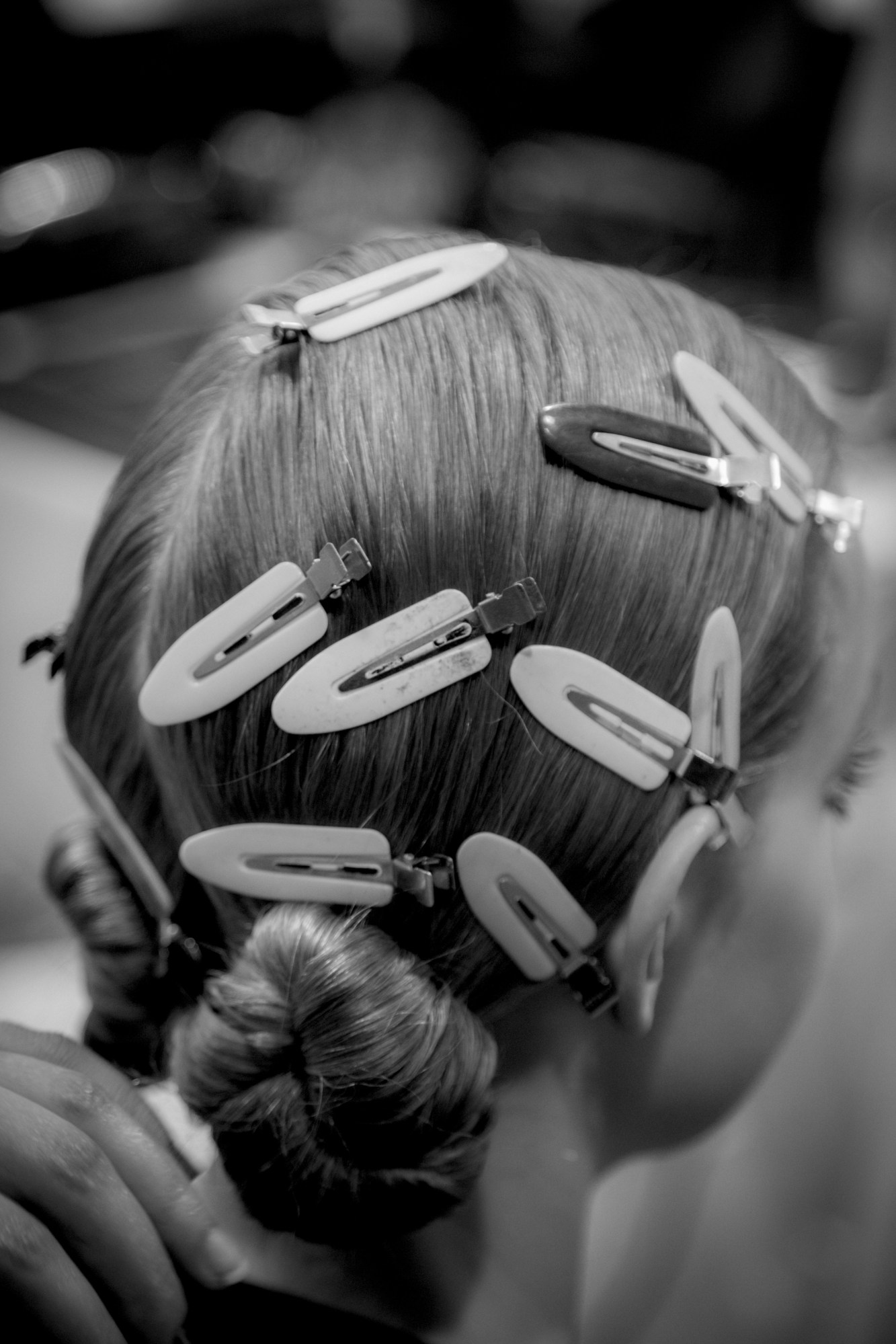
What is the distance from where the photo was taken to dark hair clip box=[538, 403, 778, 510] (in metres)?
0.54

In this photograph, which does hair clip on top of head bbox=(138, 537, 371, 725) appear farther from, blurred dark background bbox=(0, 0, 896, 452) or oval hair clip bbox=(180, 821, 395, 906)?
blurred dark background bbox=(0, 0, 896, 452)

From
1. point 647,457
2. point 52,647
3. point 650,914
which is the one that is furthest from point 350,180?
point 650,914

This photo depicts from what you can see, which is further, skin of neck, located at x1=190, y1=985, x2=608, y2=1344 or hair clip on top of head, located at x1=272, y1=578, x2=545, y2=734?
skin of neck, located at x1=190, y1=985, x2=608, y2=1344

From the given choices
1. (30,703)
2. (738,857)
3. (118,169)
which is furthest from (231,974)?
(118,169)

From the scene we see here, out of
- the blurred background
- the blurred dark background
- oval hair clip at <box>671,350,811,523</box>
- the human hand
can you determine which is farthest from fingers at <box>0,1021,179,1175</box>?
the blurred dark background

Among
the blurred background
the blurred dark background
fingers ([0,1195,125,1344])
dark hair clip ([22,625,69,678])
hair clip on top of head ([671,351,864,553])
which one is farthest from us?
the blurred dark background

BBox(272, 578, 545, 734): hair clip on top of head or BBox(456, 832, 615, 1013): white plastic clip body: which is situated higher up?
BBox(272, 578, 545, 734): hair clip on top of head

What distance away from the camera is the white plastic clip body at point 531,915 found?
0.56m

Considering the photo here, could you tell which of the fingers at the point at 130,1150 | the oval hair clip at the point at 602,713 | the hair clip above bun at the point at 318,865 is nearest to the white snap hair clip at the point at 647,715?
the oval hair clip at the point at 602,713

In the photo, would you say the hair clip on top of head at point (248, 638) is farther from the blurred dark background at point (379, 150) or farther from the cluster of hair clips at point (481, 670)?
the blurred dark background at point (379, 150)

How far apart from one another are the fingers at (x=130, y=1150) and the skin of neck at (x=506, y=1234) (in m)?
0.07

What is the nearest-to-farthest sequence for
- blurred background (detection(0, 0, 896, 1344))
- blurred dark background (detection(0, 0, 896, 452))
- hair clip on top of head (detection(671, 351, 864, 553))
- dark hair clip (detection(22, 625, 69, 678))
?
hair clip on top of head (detection(671, 351, 864, 553)) < dark hair clip (detection(22, 625, 69, 678)) < blurred background (detection(0, 0, 896, 1344)) < blurred dark background (detection(0, 0, 896, 452))

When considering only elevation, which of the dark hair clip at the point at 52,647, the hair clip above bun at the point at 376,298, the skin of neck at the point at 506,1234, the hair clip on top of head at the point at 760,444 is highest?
the hair clip above bun at the point at 376,298

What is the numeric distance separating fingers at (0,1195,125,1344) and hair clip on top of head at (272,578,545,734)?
26 centimetres
